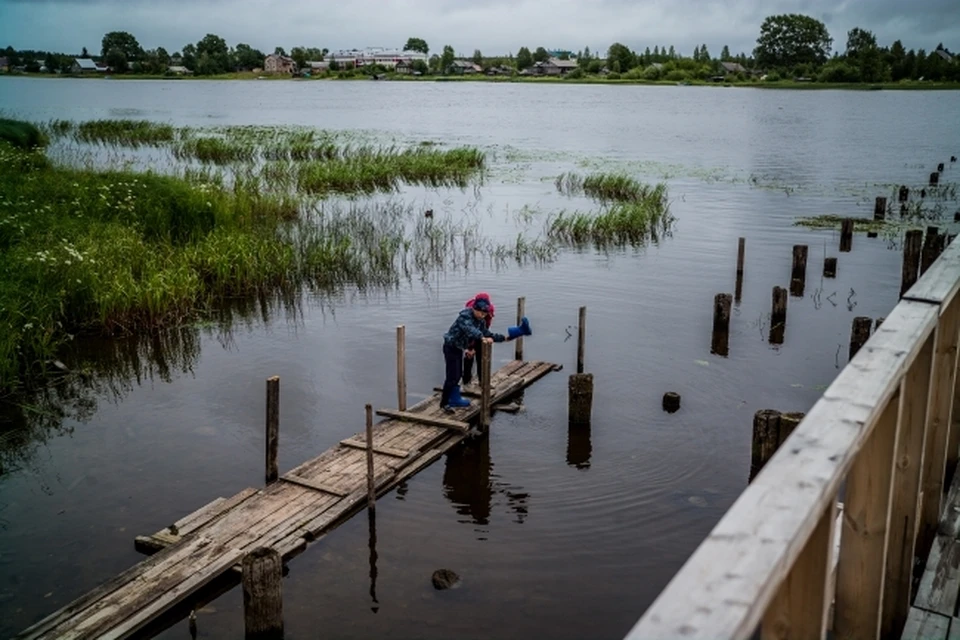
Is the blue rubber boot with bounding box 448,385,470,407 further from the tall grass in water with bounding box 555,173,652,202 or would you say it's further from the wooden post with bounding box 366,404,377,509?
the tall grass in water with bounding box 555,173,652,202

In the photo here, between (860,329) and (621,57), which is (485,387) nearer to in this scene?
(860,329)

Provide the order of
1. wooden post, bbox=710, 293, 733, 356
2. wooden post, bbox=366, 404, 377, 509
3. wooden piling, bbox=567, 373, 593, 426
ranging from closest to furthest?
1. wooden post, bbox=366, 404, 377, 509
2. wooden piling, bbox=567, 373, 593, 426
3. wooden post, bbox=710, 293, 733, 356

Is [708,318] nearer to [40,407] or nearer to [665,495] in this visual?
[665,495]

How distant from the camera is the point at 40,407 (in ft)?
50.7

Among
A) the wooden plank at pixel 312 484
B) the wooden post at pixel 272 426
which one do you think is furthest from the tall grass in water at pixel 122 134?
the wooden plank at pixel 312 484

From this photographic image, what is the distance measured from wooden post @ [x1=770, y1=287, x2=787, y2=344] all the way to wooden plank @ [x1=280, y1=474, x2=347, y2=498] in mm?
12656

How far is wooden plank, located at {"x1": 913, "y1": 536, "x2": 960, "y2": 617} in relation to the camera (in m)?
4.42

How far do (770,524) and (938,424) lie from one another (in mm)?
3475

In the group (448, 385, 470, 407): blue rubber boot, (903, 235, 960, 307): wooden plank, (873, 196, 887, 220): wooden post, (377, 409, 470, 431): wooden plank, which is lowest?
(377, 409, 470, 431): wooden plank

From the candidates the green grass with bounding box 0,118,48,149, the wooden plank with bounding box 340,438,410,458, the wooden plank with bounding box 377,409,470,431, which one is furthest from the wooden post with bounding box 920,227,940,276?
the green grass with bounding box 0,118,48,149

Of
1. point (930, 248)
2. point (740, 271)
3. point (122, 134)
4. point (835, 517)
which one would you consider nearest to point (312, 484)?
point (835, 517)

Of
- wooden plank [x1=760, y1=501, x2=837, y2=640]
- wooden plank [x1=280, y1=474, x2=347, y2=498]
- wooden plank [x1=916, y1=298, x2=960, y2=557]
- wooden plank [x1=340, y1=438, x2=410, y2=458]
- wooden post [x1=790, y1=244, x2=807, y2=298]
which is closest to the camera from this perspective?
wooden plank [x1=760, y1=501, x2=837, y2=640]

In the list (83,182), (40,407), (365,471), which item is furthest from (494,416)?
(83,182)

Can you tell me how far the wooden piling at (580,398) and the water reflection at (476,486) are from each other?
1.63m
